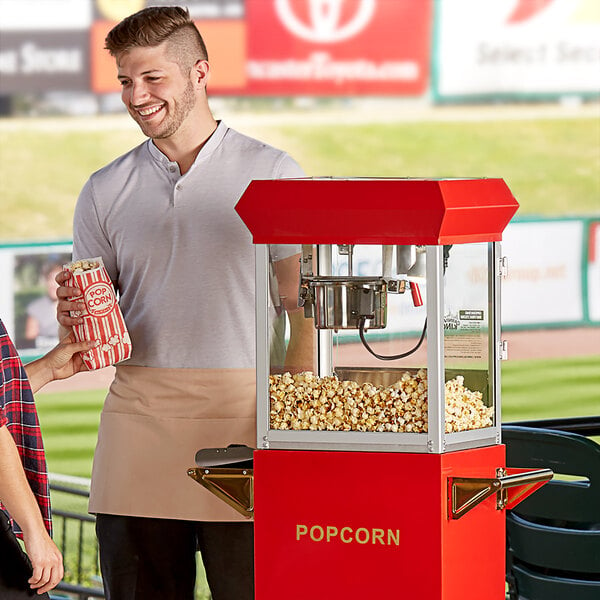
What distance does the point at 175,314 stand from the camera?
2459 millimetres

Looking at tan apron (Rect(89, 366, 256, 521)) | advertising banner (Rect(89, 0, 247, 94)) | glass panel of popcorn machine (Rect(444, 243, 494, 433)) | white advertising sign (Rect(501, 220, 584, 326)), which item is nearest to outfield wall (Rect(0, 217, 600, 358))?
white advertising sign (Rect(501, 220, 584, 326))

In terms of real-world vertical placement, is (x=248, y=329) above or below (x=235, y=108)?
below

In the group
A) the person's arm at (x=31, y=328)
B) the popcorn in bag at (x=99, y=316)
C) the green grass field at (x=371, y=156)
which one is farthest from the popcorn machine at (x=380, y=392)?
the green grass field at (x=371, y=156)

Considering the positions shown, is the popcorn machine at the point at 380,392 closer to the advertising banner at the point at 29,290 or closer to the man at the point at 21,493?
the man at the point at 21,493

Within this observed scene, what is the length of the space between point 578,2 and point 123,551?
6983 mm

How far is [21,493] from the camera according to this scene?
2055 mm

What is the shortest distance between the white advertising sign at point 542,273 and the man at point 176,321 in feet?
17.5

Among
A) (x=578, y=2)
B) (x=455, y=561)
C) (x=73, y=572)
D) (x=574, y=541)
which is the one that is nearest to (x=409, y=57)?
(x=578, y=2)

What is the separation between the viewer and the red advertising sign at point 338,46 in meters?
8.10

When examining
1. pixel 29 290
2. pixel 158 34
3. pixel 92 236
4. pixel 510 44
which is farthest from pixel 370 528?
pixel 510 44

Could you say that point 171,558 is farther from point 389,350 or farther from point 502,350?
point 502,350

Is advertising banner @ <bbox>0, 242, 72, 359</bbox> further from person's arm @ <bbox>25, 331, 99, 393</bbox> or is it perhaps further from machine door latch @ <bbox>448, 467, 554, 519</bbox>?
machine door latch @ <bbox>448, 467, 554, 519</bbox>

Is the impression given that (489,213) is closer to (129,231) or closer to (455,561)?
(455,561)

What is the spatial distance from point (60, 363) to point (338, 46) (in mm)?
6146
